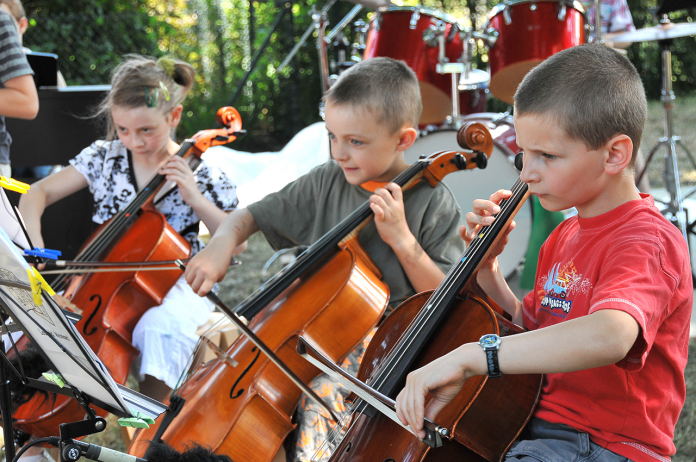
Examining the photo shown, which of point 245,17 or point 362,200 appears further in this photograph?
point 245,17

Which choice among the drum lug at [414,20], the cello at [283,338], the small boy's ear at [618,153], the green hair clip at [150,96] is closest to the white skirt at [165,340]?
the cello at [283,338]

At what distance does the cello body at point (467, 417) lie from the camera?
1.04 meters

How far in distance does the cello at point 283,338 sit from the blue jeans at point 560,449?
521 mm

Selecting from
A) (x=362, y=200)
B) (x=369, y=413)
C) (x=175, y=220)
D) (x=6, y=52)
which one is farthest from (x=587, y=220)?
(x=6, y=52)

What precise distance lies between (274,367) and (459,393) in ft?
1.88

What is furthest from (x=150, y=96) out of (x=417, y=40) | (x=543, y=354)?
(x=417, y=40)

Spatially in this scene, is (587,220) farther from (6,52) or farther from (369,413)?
(6,52)

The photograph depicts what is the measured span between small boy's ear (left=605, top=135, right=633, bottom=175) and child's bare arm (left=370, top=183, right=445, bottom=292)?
605 mm

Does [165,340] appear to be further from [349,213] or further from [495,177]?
[495,177]

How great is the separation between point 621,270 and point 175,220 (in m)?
1.64

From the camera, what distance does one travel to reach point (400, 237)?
5.26 ft

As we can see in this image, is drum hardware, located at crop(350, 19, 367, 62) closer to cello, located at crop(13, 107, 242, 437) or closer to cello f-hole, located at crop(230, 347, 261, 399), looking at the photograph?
cello, located at crop(13, 107, 242, 437)

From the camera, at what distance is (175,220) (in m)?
2.23

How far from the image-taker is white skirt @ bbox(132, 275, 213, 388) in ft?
6.21
